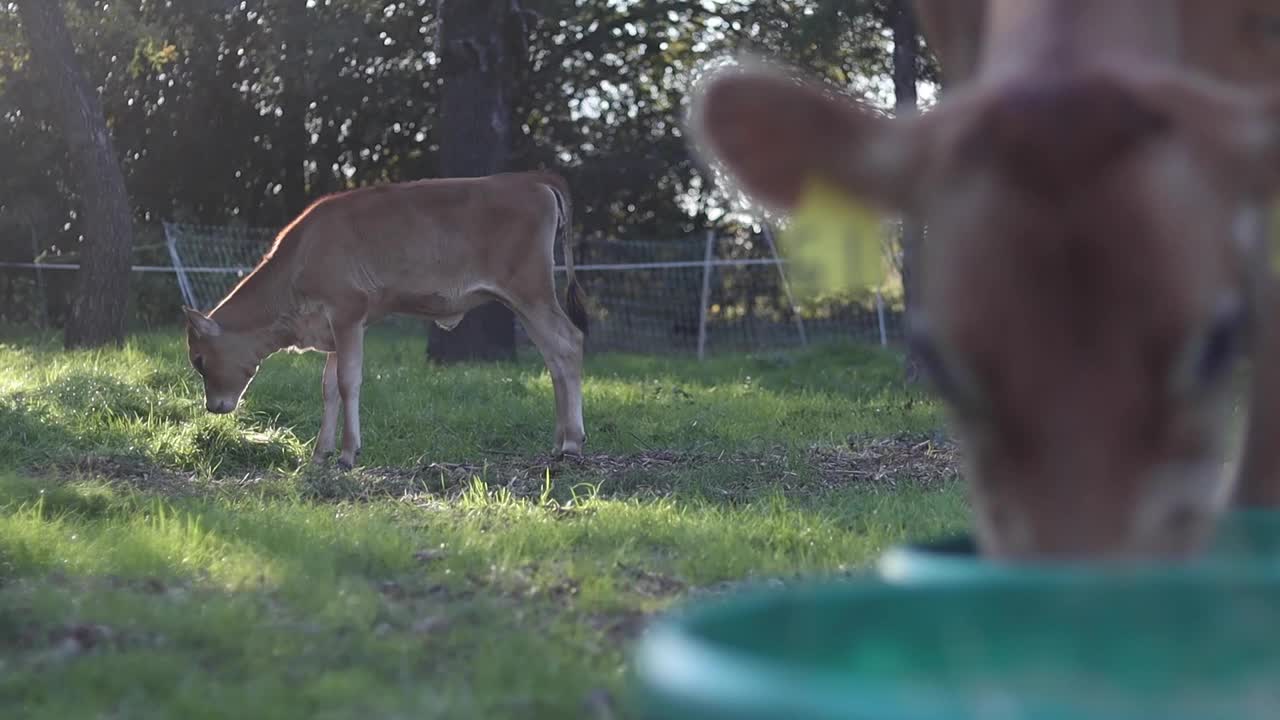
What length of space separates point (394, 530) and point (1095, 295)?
435 centimetres

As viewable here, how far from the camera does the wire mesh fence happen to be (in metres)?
20.4

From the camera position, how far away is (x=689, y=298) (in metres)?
20.6

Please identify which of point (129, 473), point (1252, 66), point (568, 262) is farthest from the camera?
point (568, 262)

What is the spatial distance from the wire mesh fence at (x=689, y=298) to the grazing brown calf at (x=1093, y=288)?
17.6m

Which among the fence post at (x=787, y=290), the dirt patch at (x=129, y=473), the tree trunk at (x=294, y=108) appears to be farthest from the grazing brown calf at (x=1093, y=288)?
the tree trunk at (x=294, y=108)

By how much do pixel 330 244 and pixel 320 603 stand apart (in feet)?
19.9

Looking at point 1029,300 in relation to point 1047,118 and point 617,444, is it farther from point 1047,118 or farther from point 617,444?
point 617,444

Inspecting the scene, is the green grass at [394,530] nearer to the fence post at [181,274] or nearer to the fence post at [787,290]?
the fence post at [181,274]

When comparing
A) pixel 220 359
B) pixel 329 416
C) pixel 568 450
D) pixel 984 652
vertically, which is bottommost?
pixel 568 450

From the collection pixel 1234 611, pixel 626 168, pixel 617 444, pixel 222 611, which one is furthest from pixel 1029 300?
pixel 626 168

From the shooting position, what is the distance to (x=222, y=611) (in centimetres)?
452

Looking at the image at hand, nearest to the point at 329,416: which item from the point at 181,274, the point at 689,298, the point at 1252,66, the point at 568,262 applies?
the point at 568,262

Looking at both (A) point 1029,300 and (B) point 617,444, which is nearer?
(A) point 1029,300

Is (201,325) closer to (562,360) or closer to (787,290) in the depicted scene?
(562,360)
